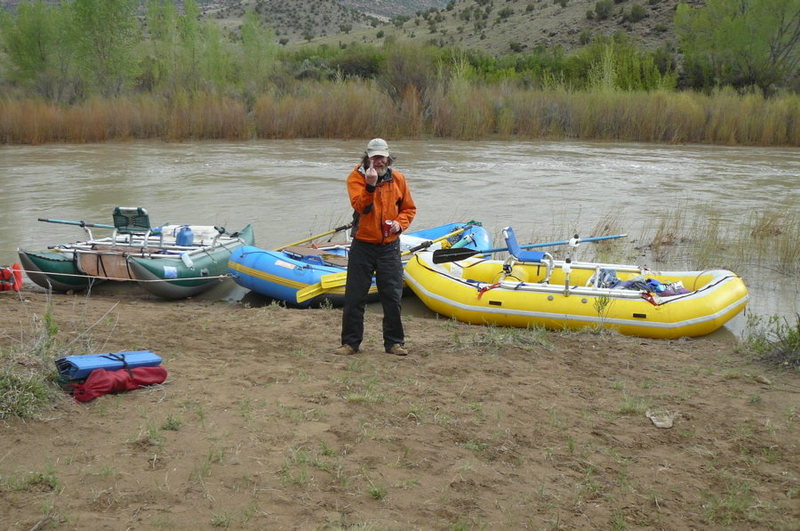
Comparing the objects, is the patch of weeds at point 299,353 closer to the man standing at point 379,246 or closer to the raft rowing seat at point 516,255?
the man standing at point 379,246

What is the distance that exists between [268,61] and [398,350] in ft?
89.8

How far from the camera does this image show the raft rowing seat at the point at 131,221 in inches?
391

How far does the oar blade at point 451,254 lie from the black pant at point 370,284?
211 centimetres

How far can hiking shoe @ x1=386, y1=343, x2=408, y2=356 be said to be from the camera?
6.09 m

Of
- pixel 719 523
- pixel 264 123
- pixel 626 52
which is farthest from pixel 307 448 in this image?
pixel 626 52

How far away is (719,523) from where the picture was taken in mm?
3682

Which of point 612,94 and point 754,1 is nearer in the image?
point 612,94

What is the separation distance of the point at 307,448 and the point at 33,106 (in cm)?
2128

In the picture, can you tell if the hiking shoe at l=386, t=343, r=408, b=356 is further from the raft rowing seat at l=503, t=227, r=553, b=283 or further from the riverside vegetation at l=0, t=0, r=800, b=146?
the riverside vegetation at l=0, t=0, r=800, b=146

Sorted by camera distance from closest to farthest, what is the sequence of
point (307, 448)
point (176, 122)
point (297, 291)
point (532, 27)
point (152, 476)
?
point (152, 476)
point (307, 448)
point (297, 291)
point (176, 122)
point (532, 27)

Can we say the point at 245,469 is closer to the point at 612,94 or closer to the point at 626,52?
the point at 612,94

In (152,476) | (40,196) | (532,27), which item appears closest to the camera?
(152,476)

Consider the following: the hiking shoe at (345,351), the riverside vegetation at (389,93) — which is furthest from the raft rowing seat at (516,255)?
the riverside vegetation at (389,93)

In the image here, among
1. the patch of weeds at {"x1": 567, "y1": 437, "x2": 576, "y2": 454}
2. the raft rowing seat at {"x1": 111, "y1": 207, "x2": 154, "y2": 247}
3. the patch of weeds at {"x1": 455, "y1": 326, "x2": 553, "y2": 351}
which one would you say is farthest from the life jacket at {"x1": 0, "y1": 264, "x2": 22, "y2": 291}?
the patch of weeds at {"x1": 567, "y1": 437, "x2": 576, "y2": 454}
